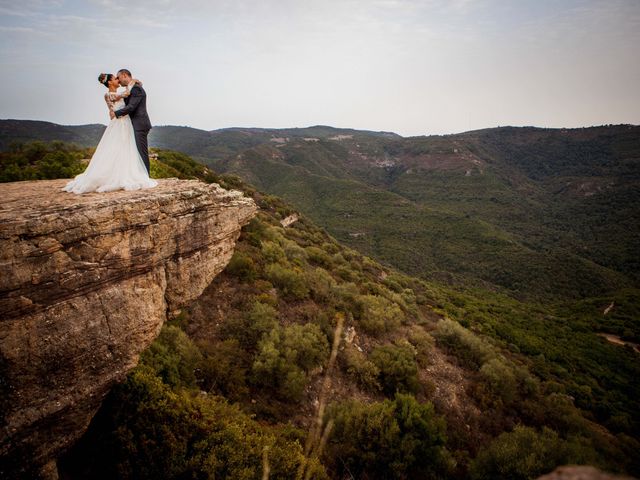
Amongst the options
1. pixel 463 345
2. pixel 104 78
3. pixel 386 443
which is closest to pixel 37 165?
pixel 104 78

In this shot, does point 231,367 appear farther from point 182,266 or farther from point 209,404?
point 182,266

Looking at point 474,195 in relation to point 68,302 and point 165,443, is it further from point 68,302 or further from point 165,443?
point 68,302

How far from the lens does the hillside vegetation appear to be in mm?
5637

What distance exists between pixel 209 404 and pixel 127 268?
3.59 m

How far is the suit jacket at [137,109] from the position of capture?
6948mm

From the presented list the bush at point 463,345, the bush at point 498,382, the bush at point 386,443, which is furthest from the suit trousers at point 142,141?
the bush at point 463,345

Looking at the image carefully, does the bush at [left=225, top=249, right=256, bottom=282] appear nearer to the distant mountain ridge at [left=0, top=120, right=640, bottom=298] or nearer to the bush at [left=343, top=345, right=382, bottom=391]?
the bush at [left=343, top=345, right=382, bottom=391]

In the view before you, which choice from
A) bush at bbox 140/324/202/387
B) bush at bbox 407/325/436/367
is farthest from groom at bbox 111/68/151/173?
bush at bbox 407/325/436/367

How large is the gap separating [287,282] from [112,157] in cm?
824

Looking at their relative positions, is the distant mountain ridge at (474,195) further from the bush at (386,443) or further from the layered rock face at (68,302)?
the layered rock face at (68,302)

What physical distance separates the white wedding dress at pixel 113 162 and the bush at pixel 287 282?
7105 mm

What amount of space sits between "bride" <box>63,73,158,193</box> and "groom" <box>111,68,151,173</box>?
11 cm

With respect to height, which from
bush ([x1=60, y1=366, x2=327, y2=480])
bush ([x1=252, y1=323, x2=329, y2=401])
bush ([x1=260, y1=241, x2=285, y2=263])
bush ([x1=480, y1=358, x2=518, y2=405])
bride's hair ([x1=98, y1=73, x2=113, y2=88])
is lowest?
bush ([x1=480, y1=358, x2=518, y2=405])

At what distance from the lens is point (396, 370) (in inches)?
467
